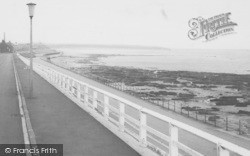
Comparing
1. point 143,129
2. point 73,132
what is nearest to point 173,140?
point 143,129

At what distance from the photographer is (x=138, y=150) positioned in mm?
7641

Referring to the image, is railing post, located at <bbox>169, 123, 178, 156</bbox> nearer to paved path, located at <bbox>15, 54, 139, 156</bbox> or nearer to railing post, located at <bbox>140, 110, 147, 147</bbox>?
railing post, located at <bbox>140, 110, 147, 147</bbox>

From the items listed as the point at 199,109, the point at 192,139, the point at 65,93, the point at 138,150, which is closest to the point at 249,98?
the point at 199,109

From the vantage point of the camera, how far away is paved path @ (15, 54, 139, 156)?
7.78 m

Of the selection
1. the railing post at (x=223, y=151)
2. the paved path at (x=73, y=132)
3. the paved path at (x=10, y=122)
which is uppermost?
the railing post at (x=223, y=151)

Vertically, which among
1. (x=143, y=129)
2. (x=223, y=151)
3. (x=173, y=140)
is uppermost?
(x=223, y=151)

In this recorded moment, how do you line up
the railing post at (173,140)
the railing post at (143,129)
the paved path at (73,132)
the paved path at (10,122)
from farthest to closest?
the paved path at (10,122) < the paved path at (73,132) < the railing post at (143,129) < the railing post at (173,140)

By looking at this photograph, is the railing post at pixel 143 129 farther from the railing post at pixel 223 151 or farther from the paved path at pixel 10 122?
the paved path at pixel 10 122

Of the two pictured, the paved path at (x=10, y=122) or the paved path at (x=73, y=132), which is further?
the paved path at (x=10, y=122)

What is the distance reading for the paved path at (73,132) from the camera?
7.78 meters

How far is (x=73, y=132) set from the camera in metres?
9.62

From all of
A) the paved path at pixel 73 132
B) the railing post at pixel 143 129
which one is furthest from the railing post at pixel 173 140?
the paved path at pixel 73 132

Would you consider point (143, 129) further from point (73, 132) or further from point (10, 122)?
point (10, 122)

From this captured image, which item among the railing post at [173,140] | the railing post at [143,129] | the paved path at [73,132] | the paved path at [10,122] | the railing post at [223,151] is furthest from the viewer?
the paved path at [10,122]
